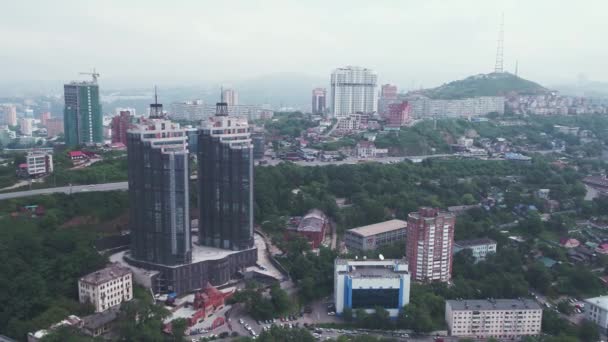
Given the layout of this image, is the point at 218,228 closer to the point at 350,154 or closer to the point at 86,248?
the point at 86,248

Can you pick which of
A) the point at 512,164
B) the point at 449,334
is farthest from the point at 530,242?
the point at 512,164

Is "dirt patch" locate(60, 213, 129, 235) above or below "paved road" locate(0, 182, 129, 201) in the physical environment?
below

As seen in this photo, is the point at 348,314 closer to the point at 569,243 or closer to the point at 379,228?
the point at 379,228

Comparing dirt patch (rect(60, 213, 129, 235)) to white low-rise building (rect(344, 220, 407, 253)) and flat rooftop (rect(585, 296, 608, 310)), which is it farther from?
flat rooftop (rect(585, 296, 608, 310))

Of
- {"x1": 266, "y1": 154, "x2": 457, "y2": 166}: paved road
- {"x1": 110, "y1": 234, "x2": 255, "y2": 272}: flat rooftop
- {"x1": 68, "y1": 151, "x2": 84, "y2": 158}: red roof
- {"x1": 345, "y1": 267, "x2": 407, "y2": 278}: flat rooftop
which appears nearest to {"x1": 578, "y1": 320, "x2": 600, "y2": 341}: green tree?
{"x1": 345, "y1": 267, "x2": 407, "y2": 278}: flat rooftop

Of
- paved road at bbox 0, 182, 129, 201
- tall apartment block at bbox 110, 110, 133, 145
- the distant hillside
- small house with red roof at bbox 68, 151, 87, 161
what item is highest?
the distant hillside
